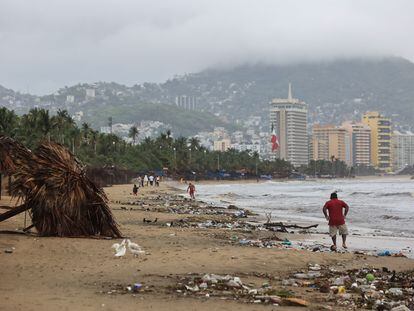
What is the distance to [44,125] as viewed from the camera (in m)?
73.6

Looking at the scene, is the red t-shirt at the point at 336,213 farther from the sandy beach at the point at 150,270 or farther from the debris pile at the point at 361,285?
the debris pile at the point at 361,285

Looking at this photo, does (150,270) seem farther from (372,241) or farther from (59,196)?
(372,241)

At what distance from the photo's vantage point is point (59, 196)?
1410 cm

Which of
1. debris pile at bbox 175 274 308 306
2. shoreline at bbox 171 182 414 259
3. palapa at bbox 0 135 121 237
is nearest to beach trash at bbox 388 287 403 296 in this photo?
debris pile at bbox 175 274 308 306

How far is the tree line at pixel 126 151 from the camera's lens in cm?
7212

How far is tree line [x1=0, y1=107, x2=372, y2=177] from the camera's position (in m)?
72.1

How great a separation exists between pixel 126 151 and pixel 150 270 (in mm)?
119180

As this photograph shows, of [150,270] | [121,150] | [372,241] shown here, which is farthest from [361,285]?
[121,150]

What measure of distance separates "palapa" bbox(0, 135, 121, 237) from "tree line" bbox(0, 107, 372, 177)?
3796cm

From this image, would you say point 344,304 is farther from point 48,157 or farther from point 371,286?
point 48,157

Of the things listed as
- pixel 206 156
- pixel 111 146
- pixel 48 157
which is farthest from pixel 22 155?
pixel 206 156

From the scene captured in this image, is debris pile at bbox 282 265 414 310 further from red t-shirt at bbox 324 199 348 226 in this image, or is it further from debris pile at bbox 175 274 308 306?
red t-shirt at bbox 324 199 348 226

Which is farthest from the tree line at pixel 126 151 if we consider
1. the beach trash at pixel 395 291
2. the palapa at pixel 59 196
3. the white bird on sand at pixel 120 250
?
the beach trash at pixel 395 291

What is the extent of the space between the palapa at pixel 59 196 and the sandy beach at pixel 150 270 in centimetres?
64
